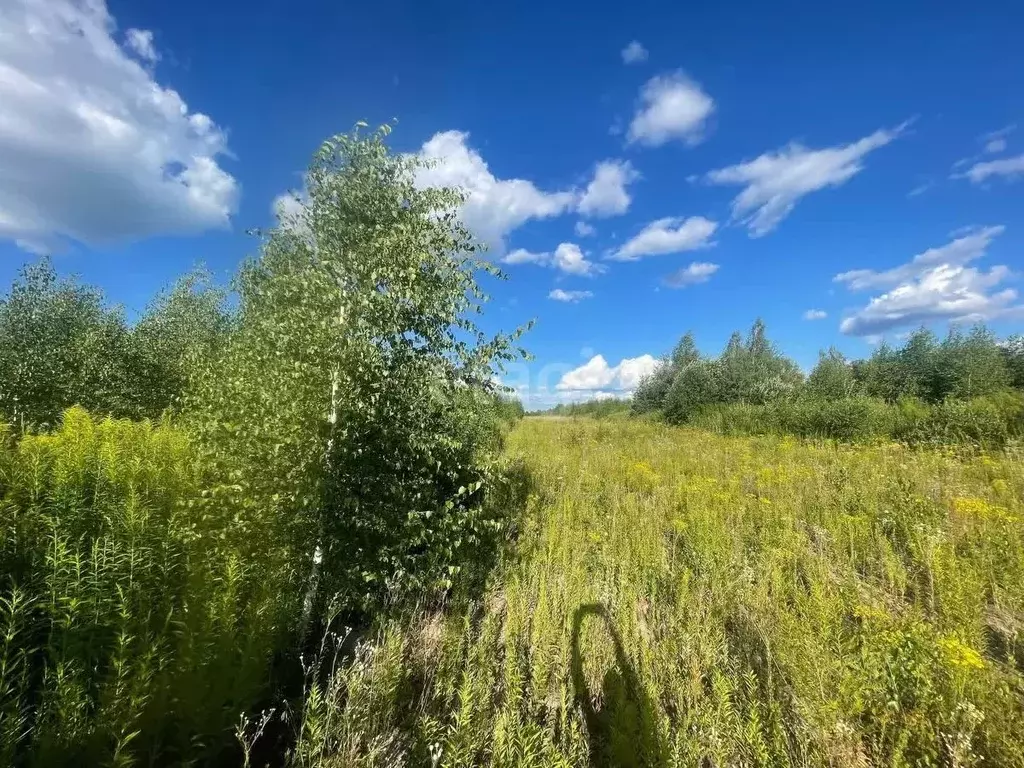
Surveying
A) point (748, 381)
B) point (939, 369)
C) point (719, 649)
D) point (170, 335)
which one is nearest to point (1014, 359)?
point (939, 369)

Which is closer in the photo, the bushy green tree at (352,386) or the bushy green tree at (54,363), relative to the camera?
the bushy green tree at (352,386)

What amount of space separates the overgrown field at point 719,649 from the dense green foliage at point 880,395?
32.6 ft

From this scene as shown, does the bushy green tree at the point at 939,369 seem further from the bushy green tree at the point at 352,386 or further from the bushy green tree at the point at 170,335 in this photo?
the bushy green tree at the point at 170,335

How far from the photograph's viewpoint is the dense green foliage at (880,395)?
13648 mm

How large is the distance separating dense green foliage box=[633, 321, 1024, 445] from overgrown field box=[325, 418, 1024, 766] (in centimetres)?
993

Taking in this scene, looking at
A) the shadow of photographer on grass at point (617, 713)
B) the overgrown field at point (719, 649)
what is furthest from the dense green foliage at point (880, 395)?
the shadow of photographer on grass at point (617, 713)

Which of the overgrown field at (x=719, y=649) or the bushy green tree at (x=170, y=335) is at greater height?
the bushy green tree at (x=170, y=335)

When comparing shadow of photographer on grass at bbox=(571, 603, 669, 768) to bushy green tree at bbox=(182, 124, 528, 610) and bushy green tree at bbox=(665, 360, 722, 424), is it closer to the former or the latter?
bushy green tree at bbox=(182, 124, 528, 610)

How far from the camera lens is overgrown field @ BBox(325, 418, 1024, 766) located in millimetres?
2447

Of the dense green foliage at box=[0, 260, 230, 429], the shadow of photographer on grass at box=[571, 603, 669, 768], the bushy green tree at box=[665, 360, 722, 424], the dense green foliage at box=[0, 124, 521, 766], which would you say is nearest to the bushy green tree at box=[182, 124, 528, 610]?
the dense green foliage at box=[0, 124, 521, 766]

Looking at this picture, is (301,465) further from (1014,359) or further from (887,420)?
(1014,359)

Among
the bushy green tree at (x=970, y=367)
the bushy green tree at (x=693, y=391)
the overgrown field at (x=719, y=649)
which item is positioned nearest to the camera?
the overgrown field at (x=719, y=649)

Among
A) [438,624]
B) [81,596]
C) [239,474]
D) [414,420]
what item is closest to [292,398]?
[239,474]

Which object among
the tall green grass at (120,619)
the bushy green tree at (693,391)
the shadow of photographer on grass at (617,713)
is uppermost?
the bushy green tree at (693,391)
